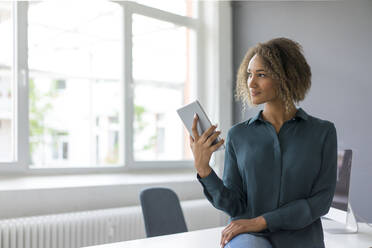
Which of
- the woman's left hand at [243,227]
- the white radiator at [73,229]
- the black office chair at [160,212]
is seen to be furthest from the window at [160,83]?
the woman's left hand at [243,227]

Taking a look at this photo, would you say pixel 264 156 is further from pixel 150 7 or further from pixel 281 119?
pixel 150 7

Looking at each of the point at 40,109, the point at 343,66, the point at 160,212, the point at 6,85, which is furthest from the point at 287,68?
the point at 40,109

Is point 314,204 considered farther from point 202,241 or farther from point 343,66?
point 343,66

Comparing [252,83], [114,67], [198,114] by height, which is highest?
[114,67]

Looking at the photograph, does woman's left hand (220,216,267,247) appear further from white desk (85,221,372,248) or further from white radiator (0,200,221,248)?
white radiator (0,200,221,248)

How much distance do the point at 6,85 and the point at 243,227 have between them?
8.64 ft

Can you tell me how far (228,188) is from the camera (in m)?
1.34

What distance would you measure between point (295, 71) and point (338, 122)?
6.36 feet

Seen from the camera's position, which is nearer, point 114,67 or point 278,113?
point 278,113

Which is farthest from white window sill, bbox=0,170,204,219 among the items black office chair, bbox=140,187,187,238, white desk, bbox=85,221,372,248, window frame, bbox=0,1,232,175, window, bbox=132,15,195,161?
Answer: white desk, bbox=85,221,372,248

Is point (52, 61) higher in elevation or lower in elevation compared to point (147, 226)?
higher

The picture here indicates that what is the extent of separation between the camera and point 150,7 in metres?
3.75

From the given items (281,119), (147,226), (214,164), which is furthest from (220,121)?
(281,119)

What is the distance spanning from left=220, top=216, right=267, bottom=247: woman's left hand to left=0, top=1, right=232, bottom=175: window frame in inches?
87.9
